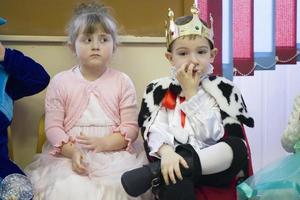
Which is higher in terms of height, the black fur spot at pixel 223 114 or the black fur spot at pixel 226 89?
the black fur spot at pixel 226 89

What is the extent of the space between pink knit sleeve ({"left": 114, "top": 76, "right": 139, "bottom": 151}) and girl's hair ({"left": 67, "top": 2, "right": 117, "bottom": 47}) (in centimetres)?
16

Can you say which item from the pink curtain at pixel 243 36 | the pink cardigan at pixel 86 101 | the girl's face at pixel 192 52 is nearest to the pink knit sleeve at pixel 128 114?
the pink cardigan at pixel 86 101

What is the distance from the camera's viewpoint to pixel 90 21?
4.43ft

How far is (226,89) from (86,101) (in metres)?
0.43

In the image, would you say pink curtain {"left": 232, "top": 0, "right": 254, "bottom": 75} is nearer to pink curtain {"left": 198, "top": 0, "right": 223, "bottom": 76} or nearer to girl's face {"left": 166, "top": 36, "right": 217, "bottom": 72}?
pink curtain {"left": 198, "top": 0, "right": 223, "bottom": 76}

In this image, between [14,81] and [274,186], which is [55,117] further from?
[274,186]

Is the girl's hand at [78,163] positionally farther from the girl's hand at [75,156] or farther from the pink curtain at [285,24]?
the pink curtain at [285,24]

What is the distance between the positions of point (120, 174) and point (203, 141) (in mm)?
241

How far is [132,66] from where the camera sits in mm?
1619

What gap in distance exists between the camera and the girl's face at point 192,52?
1221 millimetres

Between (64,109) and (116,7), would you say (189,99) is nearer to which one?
(64,109)

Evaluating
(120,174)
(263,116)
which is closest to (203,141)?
(120,174)

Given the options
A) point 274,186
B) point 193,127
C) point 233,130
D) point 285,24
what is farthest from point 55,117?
point 285,24

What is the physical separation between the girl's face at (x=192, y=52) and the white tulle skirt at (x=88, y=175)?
31cm
